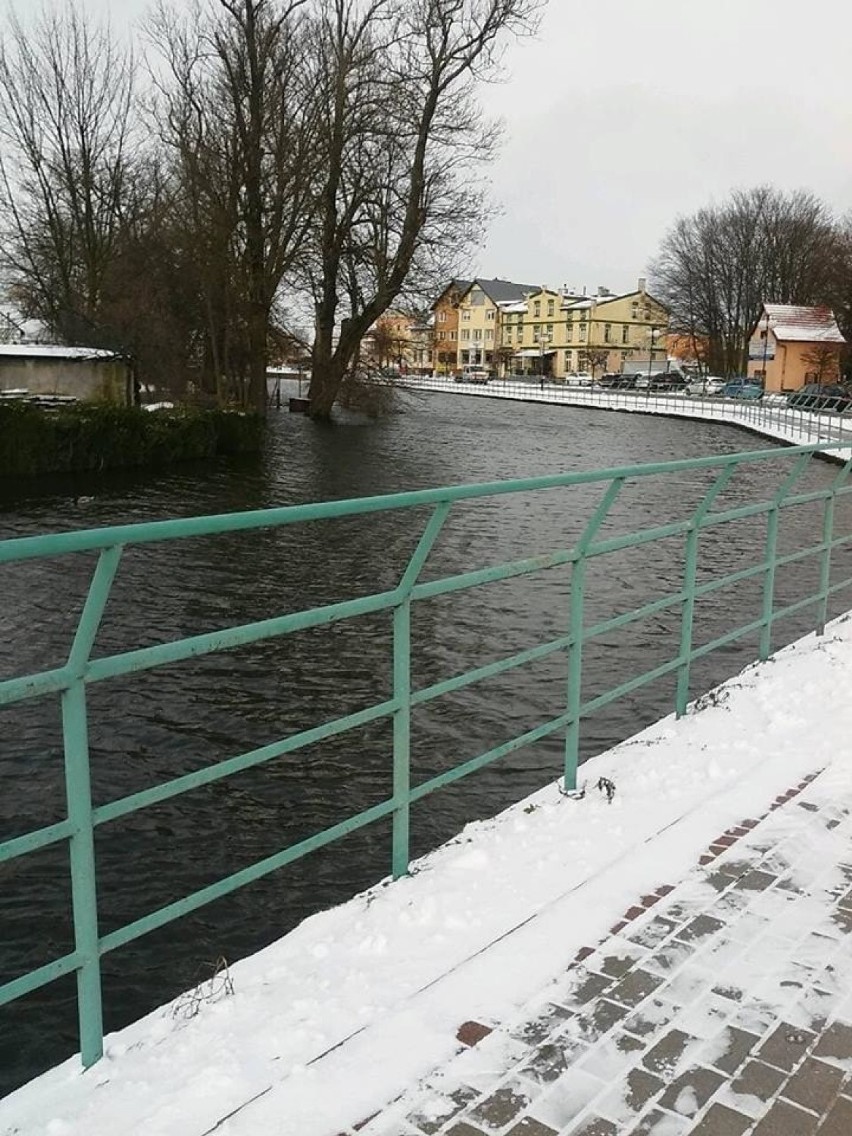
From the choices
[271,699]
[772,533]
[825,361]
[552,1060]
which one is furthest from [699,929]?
[825,361]

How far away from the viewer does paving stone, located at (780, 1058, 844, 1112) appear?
8.11 feet

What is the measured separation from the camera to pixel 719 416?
1805 inches

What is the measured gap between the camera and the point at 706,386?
66.4m

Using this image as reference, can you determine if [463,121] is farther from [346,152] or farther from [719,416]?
[719,416]

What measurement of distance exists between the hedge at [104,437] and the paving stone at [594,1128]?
20792 millimetres

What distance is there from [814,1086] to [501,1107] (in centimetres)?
76

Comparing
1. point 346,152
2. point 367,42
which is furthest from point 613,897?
point 367,42

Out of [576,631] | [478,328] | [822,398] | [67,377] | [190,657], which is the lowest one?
[822,398]

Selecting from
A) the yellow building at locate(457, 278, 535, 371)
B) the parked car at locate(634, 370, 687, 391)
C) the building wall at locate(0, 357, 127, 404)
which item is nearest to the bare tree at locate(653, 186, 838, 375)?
the parked car at locate(634, 370, 687, 391)

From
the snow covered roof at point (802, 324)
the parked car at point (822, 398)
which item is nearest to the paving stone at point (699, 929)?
the parked car at point (822, 398)

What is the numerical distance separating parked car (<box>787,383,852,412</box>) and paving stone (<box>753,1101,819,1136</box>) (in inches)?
1751

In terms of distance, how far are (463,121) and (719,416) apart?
17.7m

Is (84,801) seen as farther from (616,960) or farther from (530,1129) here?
(616,960)

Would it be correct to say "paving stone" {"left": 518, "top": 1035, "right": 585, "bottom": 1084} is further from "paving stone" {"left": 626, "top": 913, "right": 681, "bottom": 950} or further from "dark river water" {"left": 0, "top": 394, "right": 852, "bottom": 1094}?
"dark river water" {"left": 0, "top": 394, "right": 852, "bottom": 1094}
